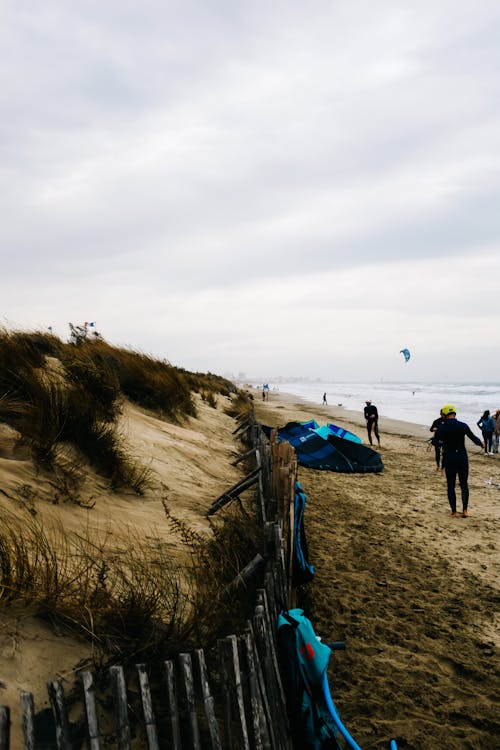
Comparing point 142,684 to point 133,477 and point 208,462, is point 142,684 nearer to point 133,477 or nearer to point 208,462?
point 133,477

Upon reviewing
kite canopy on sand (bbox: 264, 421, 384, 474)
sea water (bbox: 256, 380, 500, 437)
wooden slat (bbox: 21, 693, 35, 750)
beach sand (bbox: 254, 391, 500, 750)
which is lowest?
sea water (bbox: 256, 380, 500, 437)

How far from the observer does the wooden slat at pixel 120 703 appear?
5.14ft

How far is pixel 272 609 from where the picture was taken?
8.22 feet

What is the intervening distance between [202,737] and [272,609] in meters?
0.66

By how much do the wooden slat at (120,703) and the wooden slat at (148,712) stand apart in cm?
7

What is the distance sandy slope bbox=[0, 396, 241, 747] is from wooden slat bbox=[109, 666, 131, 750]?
1.44ft

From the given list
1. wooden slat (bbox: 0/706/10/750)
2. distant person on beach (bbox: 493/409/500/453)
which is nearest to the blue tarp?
distant person on beach (bbox: 493/409/500/453)

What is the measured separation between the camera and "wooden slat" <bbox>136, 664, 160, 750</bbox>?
1.61m

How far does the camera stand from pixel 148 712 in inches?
64.4

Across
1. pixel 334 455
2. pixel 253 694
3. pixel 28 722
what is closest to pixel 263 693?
pixel 253 694

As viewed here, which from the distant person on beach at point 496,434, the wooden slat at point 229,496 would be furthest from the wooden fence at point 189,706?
the distant person on beach at point 496,434

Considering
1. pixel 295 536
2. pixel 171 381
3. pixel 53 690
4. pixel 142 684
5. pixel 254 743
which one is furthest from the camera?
Answer: pixel 171 381

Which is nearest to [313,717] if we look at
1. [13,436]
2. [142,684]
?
[142,684]

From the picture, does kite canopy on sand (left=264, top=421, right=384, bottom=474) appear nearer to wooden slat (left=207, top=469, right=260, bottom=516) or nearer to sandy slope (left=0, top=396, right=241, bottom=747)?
sandy slope (left=0, top=396, right=241, bottom=747)
